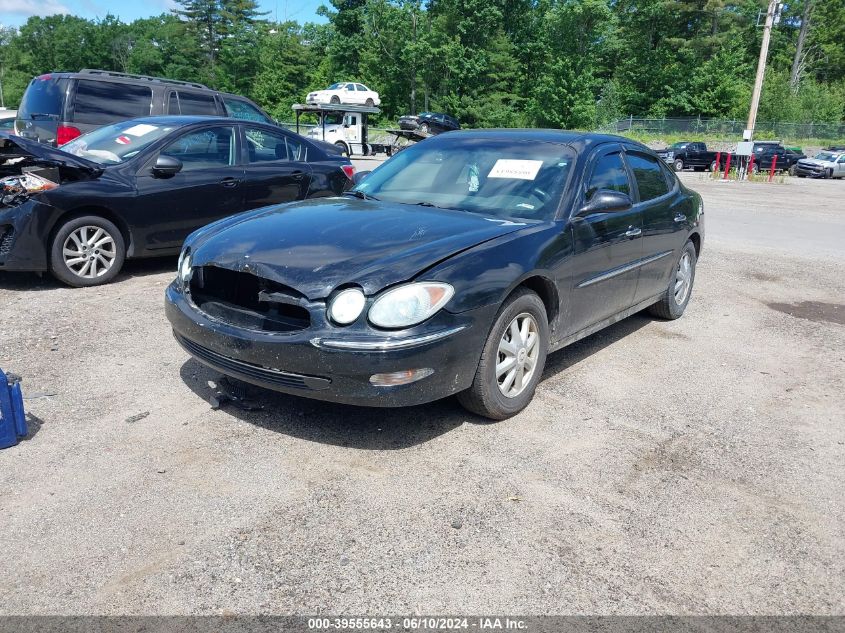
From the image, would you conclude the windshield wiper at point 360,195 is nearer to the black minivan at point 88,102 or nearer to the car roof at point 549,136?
the car roof at point 549,136

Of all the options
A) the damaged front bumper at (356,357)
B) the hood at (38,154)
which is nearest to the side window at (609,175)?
the damaged front bumper at (356,357)

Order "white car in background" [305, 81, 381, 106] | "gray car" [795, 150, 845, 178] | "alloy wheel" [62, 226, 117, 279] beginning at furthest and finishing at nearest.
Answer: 1. "white car in background" [305, 81, 381, 106]
2. "gray car" [795, 150, 845, 178]
3. "alloy wheel" [62, 226, 117, 279]

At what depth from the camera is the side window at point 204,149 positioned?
718cm

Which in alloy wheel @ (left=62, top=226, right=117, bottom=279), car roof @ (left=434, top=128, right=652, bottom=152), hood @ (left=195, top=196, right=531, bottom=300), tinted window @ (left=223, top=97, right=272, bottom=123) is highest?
tinted window @ (left=223, top=97, right=272, bottom=123)

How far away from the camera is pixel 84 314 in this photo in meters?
5.82

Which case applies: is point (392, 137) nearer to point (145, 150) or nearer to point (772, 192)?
point (772, 192)

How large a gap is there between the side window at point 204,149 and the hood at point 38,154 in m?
→ 0.87

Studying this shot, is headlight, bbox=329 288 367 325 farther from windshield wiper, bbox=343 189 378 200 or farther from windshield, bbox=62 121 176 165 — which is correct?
windshield, bbox=62 121 176 165

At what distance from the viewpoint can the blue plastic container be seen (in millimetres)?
3414

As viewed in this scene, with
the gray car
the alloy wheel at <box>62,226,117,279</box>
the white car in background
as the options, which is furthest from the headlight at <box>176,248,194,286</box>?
the gray car

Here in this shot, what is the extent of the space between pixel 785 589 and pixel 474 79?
57.6 metres

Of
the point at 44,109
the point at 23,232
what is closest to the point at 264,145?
the point at 23,232

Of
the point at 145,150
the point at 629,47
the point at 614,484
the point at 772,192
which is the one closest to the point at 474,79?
the point at 629,47

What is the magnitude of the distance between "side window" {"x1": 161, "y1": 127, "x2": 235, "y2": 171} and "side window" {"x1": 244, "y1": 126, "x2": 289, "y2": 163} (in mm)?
214
